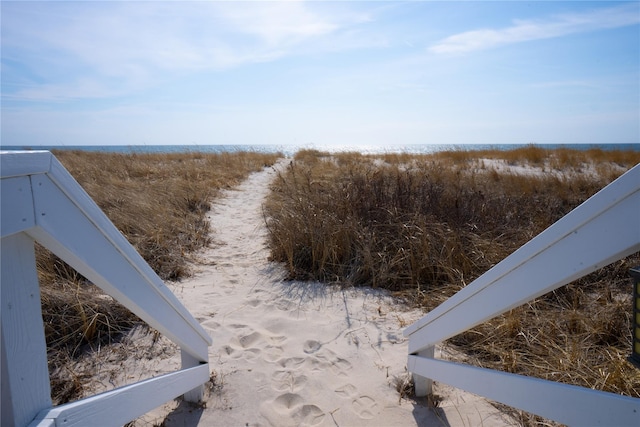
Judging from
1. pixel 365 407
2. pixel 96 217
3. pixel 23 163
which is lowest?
pixel 365 407

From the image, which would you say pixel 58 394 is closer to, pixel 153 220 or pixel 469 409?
pixel 469 409

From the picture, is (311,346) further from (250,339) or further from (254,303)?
(254,303)

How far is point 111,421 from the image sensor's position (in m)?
1.20

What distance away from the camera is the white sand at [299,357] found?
2.20m

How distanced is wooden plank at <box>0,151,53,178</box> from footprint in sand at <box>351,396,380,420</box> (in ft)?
6.62

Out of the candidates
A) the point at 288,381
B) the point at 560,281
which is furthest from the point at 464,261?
the point at 560,281

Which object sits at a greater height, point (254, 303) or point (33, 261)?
point (33, 261)

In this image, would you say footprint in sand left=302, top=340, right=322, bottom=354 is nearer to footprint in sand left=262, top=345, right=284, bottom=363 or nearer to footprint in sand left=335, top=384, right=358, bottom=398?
footprint in sand left=262, top=345, right=284, bottom=363

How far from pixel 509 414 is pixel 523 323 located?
1095mm

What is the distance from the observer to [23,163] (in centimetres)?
82

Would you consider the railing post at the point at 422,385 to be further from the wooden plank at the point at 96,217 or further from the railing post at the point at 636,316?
the wooden plank at the point at 96,217

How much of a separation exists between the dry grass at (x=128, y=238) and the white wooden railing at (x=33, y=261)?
65.7 inches

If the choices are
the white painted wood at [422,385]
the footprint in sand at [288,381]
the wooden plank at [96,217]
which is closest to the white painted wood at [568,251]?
the white painted wood at [422,385]

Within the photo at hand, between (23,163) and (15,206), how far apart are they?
9cm
